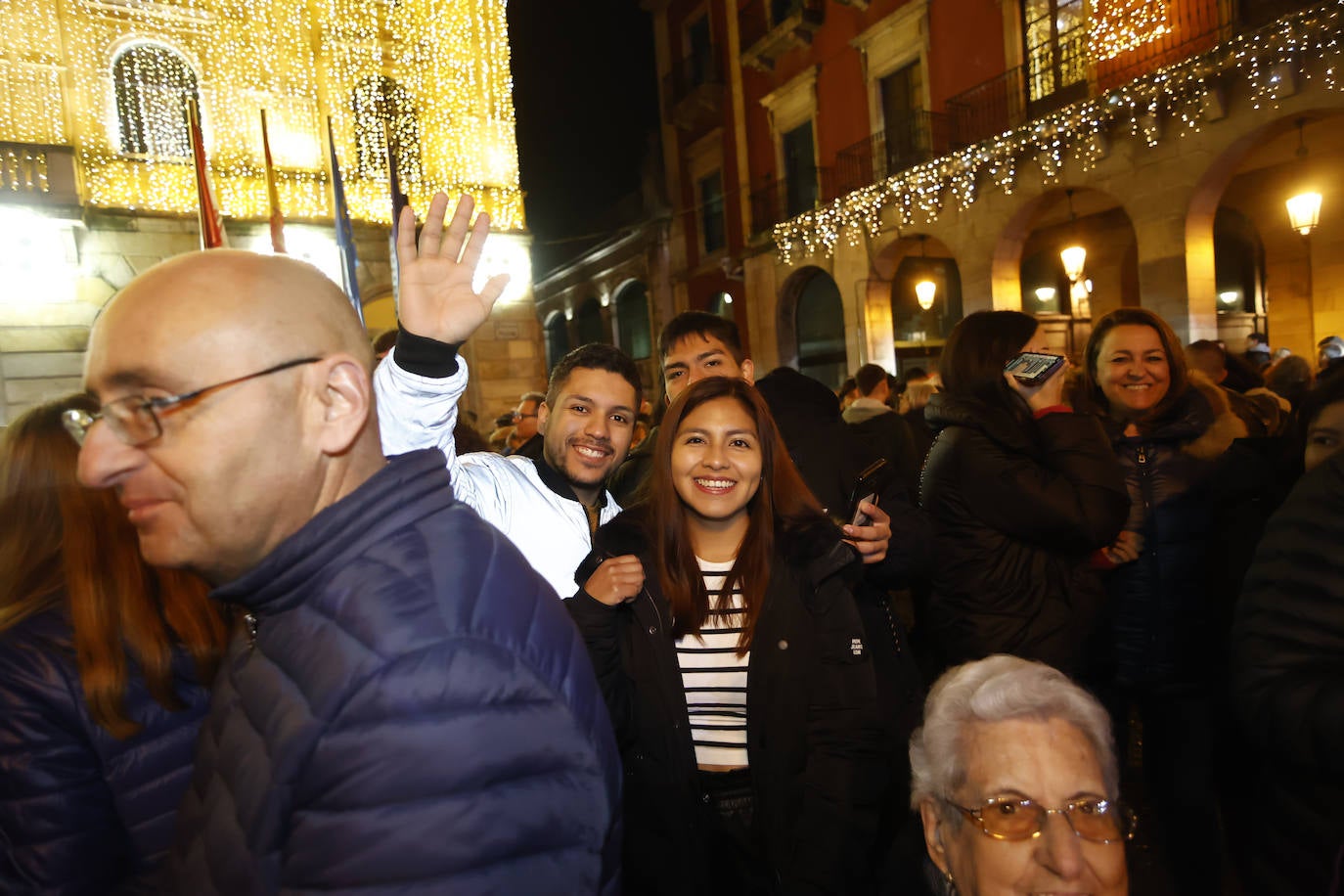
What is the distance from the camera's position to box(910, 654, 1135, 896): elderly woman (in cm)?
142

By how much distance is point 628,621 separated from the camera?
2.16 metres

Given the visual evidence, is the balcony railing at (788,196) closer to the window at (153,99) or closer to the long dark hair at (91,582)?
the window at (153,99)

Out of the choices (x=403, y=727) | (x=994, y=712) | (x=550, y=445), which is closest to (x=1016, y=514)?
(x=994, y=712)

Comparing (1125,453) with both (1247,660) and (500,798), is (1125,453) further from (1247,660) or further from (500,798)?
(500,798)

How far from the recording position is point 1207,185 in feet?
29.3

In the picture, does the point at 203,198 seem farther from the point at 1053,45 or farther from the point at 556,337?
the point at 556,337

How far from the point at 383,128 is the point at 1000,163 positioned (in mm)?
11392

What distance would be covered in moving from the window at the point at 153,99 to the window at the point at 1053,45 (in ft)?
45.6

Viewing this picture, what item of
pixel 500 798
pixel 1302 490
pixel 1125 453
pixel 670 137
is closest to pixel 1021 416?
pixel 1125 453

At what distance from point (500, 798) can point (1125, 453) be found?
2994mm

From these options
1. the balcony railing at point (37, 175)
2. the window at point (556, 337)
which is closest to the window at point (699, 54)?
the window at point (556, 337)

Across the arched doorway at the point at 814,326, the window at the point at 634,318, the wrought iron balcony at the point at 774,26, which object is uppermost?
the wrought iron balcony at the point at 774,26

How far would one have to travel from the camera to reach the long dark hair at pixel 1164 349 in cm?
297

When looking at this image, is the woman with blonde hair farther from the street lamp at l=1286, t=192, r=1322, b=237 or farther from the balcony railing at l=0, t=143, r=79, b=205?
the balcony railing at l=0, t=143, r=79, b=205
